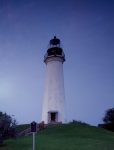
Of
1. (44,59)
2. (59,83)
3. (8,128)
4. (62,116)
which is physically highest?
(44,59)

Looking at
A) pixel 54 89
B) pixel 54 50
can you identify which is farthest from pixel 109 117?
pixel 54 50

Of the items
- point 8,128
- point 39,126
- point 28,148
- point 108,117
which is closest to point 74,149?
point 28,148

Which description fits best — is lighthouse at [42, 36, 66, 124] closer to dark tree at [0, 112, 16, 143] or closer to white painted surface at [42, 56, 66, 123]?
white painted surface at [42, 56, 66, 123]

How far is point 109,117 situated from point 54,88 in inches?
547

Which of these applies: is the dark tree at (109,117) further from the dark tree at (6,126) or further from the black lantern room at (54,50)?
the dark tree at (6,126)

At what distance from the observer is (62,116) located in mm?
46344

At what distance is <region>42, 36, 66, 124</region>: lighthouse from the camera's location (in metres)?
46.3

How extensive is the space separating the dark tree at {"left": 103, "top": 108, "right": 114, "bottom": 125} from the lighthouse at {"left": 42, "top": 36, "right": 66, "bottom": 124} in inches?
434

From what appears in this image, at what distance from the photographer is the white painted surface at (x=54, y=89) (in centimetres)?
4649

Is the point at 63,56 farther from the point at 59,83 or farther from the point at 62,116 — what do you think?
the point at 62,116

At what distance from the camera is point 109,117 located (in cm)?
5228

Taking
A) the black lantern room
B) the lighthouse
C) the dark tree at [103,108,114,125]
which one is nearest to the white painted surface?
the lighthouse

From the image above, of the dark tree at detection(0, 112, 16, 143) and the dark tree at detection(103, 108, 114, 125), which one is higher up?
the dark tree at detection(103, 108, 114, 125)

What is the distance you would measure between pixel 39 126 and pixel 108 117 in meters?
18.4
